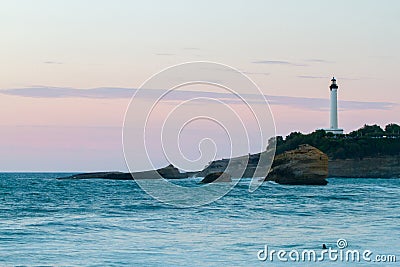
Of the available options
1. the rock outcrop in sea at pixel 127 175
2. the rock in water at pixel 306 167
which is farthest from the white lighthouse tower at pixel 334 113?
Result: the rock in water at pixel 306 167

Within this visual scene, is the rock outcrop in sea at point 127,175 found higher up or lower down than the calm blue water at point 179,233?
higher up

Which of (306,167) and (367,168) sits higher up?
(367,168)

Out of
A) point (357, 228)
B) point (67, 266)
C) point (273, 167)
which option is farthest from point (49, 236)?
point (273, 167)

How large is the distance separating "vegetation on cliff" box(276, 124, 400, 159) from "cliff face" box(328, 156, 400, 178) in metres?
1.02

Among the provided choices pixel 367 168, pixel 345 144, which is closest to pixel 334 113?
pixel 345 144

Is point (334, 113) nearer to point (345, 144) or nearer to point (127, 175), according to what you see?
point (345, 144)

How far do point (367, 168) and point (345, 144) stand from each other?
7.46 metres

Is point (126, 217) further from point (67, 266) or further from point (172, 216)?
point (67, 266)

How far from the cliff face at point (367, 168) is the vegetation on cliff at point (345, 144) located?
40.2 inches

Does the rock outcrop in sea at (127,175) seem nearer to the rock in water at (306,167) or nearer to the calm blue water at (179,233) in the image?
the rock in water at (306,167)

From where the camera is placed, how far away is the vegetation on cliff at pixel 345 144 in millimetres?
129875

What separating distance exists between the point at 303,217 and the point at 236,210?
236 inches

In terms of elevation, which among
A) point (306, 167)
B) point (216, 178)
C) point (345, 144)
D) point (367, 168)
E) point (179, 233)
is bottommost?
point (179, 233)

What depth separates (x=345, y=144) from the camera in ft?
430
